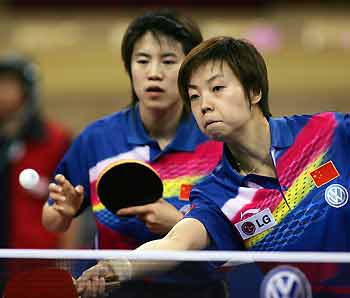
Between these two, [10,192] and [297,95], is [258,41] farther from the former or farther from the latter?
[10,192]

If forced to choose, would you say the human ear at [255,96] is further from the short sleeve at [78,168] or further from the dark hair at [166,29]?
the short sleeve at [78,168]

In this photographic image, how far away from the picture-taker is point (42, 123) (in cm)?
489

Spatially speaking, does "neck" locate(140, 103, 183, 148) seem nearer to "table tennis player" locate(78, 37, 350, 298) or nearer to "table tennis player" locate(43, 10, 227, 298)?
"table tennis player" locate(43, 10, 227, 298)

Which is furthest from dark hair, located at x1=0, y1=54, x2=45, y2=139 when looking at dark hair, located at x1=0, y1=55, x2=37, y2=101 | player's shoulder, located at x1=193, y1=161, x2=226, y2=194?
player's shoulder, located at x1=193, y1=161, x2=226, y2=194

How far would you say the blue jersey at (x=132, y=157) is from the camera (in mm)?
3246

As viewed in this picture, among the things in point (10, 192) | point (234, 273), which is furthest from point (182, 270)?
point (10, 192)

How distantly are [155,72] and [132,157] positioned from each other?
0.96ft

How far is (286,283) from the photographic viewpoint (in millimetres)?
2385

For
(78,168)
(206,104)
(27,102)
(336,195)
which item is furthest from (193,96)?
(27,102)

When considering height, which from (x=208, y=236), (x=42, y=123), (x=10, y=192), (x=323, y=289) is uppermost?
(x=42, y=123)

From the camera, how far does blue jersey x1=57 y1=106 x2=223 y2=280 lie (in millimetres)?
3246

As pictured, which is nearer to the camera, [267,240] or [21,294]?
[21,294]

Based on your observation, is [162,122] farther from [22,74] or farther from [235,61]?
[22,74]

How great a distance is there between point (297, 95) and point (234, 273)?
19.0 feet
